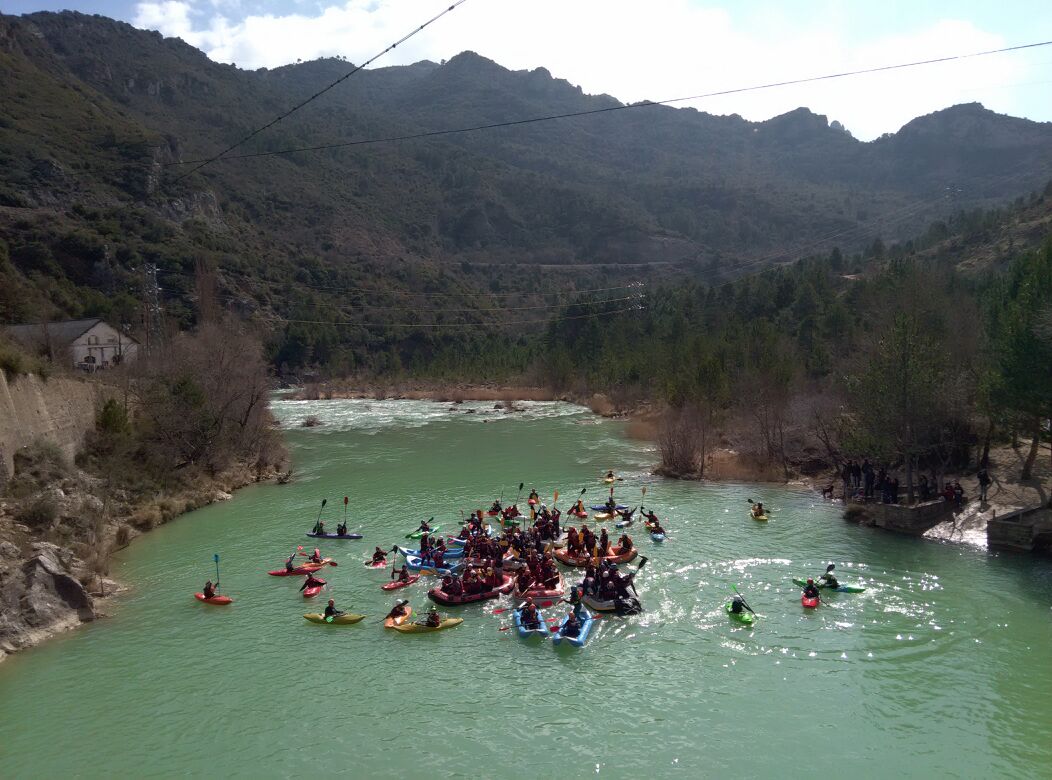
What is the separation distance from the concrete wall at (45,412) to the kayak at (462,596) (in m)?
13.8

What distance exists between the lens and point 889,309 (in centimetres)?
3788

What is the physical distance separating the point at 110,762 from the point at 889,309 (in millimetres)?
37941

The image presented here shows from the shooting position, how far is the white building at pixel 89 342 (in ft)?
135

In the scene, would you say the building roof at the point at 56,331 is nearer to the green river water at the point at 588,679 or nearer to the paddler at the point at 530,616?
the green river water at the point at 588,679

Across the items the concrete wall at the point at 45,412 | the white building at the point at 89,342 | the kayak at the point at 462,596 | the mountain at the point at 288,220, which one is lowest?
the kayak at the point at 462,596

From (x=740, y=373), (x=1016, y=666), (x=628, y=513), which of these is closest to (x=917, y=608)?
(x=1016, y=666)

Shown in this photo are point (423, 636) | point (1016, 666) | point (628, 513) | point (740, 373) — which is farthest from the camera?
point (740, 373)

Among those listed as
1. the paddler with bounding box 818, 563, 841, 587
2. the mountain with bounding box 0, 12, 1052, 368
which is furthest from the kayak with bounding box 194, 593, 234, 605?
the mountain with bounding box 0, 12, 1052, 368

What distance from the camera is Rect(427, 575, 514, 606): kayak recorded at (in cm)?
1942

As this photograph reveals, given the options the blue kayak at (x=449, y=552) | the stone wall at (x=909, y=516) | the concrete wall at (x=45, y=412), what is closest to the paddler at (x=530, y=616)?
the blue kayak at (x=449, y=552)

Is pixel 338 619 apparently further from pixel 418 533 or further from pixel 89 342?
pixel 89 342

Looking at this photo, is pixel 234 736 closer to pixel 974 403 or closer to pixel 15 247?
pixel 974 403

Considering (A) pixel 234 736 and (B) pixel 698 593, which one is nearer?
(A) pixel 234 736

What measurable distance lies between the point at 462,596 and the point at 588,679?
5.25m
